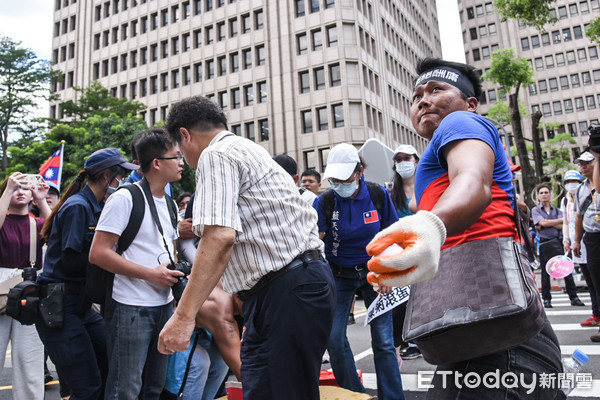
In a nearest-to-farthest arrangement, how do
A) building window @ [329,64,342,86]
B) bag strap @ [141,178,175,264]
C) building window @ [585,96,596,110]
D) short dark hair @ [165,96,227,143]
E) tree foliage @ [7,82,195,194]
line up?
short dark hair @ [165,96,227,143] < bag strap @ [141,178,175,264] < tree foliage @ [7,82,195,194] < building window @ [329,64,342,86] < building window @ [585,96,596,110]

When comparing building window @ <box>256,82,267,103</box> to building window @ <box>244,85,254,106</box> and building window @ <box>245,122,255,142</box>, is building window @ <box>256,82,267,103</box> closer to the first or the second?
building window @ <box>244,85,254,106</box>

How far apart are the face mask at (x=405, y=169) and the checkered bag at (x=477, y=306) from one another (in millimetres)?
4180

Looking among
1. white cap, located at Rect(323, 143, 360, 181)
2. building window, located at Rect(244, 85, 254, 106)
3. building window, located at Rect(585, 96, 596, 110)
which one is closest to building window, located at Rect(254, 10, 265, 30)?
building window, located at Rect(244, 85, 254, 106)

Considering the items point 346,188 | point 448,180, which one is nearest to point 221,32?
point 346,188

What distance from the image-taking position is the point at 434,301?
4.94 ft

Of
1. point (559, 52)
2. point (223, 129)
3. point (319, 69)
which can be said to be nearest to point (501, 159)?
point (223, 129)

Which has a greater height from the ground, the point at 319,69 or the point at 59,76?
the point at 59,76

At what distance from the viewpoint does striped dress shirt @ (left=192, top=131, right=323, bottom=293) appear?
2104 millimetres

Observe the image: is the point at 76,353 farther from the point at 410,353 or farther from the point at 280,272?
the point at 410,353

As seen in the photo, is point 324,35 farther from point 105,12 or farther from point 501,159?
point 501,159

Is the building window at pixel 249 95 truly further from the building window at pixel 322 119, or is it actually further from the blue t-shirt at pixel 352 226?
the blue t-shirt at pixel 352 226

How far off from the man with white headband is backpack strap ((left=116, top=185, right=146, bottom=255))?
1970mm

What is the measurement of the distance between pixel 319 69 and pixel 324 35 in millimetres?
2843

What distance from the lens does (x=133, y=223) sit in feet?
10.2
